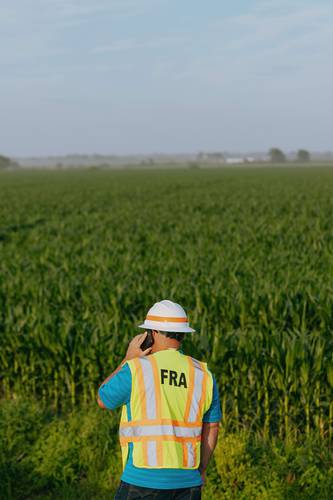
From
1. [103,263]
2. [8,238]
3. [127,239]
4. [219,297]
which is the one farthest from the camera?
[8,238]

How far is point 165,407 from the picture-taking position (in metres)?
3.06

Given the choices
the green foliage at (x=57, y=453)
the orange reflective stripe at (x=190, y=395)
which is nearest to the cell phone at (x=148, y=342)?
the orange reflective stripe at (x=190, y=395)

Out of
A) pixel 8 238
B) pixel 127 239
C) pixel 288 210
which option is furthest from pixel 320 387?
pixel 288 210

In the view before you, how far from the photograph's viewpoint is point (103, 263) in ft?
42.1

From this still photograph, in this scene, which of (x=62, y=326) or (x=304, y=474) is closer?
(x=304, y=474)

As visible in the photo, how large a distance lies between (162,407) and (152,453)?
0.77 ft

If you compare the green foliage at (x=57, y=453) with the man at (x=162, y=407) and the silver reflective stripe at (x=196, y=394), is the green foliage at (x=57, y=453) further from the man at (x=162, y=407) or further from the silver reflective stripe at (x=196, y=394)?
the silver reflective stripe at (x=196, y=394)

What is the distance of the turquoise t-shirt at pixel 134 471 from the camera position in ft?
10.1

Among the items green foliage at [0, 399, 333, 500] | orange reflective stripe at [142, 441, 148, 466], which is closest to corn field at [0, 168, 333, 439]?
green foliage at [0, 399, 333, 500]

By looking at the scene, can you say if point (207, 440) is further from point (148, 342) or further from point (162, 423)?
point (148, 342)

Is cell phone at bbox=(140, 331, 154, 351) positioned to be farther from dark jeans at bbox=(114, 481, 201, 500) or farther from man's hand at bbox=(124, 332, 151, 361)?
dark jeans at bbox=(114, 481, 201, 500)

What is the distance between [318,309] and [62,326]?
11.2 feet

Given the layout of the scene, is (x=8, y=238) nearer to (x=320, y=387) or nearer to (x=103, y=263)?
(x=103, y=263)

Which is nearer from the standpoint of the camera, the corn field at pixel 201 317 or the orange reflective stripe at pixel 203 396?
the orange reflective stripe at pixel 203 396
